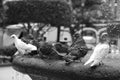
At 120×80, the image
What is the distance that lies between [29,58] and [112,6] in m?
2.80

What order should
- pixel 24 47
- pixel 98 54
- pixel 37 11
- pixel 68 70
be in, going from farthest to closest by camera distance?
pixel 37 11 → pixel 24 47 → pixel 68 70 → pixel 98 54

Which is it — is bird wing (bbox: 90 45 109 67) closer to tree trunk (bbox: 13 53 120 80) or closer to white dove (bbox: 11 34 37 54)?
tree trunk (bbox: 13 53 120 80)

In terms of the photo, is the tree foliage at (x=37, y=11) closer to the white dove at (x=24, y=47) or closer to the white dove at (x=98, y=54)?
the white dove at (x=24, y=47)

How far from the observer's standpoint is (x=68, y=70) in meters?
3.16

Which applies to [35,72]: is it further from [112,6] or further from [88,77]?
[112,6]

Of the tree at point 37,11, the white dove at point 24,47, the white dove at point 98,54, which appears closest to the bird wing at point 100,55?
the white dove at point 98,54

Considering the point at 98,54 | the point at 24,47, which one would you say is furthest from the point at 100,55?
the point at 24,47

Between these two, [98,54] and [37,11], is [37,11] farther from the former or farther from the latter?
[98,54]

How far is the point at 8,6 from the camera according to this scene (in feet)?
55.2

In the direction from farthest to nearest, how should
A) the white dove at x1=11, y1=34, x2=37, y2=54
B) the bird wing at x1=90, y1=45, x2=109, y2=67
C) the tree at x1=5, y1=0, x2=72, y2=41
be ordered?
the tree at x1=5, y1=0, x2=72, y2=41 → the white dove at x1=11, y1=34, x2=37, y2=54 → the bird wing at x1=90, y1=45, x2=109, y2=67

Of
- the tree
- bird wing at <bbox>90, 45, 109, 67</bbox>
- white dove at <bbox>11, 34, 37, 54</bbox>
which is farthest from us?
the tree

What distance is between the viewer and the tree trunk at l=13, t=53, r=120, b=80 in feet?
9.70

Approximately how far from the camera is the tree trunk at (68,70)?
2957mm

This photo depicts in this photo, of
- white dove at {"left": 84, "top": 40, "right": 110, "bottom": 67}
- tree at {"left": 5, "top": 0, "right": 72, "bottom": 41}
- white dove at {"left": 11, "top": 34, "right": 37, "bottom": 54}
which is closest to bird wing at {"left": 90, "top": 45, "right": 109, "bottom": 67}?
white dove at {"left": 84, "top": 40, "right": 110, "bottom": 67}
